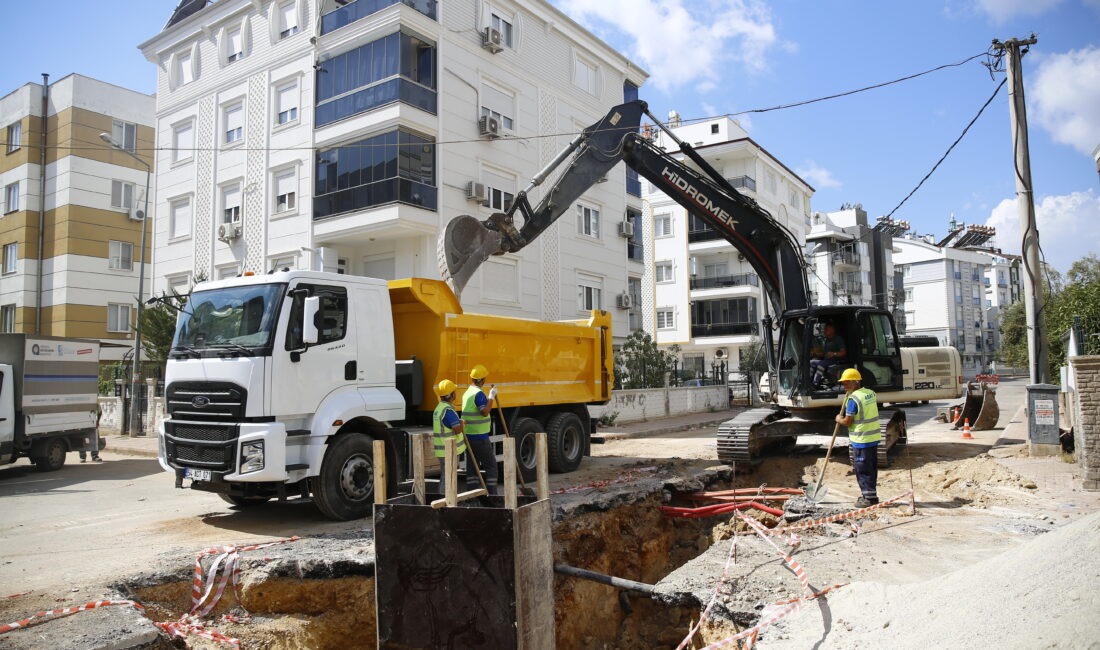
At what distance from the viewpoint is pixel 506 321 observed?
33.9 feet

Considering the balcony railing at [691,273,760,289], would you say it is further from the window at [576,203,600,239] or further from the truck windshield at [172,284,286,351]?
the truck windshield at [172,284,286,351]

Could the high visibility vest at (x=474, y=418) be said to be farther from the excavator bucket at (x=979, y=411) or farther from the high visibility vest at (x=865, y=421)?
the excavator bucket at (x=979, y=411)

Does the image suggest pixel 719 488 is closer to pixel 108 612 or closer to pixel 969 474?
pixel 969 474

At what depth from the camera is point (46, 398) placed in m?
13.2

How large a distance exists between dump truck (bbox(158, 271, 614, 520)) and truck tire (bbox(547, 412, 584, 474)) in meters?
2.34

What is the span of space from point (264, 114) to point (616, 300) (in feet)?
43.7

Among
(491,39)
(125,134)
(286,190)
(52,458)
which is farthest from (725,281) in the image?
(52,458)

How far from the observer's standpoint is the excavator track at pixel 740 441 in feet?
36.0

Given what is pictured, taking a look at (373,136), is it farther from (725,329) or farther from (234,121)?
(725,329)

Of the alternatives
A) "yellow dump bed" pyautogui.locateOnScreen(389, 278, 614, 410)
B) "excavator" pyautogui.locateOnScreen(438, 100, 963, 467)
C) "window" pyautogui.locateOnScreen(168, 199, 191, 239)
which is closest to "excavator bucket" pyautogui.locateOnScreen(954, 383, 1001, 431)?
"excavator" pyautogui.locateOnScreen(438, 100, 963, 467)

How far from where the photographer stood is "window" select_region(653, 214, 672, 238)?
40.5 m

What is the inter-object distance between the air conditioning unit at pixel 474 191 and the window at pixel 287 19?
7.15 metres

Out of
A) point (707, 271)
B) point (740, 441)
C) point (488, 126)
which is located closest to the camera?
point (740, 441)

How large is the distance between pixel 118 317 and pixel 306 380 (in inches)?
1012
